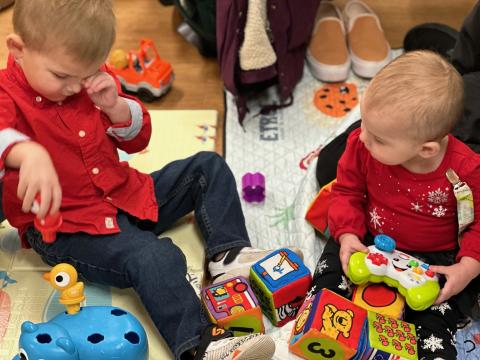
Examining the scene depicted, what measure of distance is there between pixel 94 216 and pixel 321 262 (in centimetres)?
46

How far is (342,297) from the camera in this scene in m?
1.17

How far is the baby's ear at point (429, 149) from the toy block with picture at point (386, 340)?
Answer: 0.30 m

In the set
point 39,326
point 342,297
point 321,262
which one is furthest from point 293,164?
point 39,326

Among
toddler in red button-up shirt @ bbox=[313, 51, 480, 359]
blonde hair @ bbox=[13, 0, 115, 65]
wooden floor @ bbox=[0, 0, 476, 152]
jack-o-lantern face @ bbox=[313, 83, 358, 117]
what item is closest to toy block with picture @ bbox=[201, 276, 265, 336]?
toddler in red button-up shirt @ bbox=[313, 51, 480, 359]

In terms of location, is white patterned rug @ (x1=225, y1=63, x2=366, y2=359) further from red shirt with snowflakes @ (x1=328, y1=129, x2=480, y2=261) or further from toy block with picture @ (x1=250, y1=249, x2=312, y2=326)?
red shirt with snowflakes @ (x1=328, y1=129, x2=480, y2=261)

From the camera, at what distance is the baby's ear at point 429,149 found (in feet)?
3.60

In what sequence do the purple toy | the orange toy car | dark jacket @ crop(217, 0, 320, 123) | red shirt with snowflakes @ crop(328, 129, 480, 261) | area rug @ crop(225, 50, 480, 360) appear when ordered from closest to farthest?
red shirt with snowflakes @ crop(328, 129, 480, 261) < area rug @ crop(225, 50, 480, 360) < the purple toy < dark jacket @ crop(217, 0, 320, 123) < the orange toy car

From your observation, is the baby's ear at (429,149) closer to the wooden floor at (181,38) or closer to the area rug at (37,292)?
the area rug at (37,292)

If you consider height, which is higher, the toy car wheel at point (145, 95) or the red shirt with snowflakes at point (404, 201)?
the red shirt with snowflakes at point (404, 201)

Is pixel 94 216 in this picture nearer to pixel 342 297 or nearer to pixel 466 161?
pixel 342 297

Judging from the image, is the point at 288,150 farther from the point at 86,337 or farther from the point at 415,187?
the point at 86,337

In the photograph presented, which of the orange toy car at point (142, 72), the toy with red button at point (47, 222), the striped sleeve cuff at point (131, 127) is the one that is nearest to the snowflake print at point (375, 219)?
the striped sleeve cuff at point (131, 127)

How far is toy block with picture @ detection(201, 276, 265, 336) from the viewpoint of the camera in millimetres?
1220

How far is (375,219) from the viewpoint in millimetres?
1268
